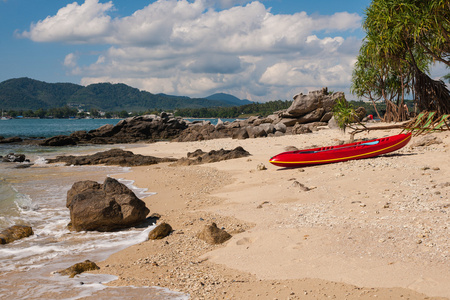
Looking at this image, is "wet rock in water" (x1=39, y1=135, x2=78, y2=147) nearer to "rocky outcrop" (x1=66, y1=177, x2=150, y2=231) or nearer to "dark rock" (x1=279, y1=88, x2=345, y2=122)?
"dark rock" (x1=279, y1=88, x2=345, y2=122)

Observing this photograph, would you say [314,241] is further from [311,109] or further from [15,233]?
[311,109]

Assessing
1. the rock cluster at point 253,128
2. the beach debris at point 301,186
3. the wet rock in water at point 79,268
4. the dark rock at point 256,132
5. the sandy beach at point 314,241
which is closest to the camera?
the sandy beach at point 314,241

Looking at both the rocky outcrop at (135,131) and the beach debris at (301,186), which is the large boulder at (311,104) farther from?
the beach debris at (301,186)

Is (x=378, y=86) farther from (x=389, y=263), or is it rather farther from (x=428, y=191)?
(x=389, y=263)

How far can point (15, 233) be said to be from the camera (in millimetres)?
8438

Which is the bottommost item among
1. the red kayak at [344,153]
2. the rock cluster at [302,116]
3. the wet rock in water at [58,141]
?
the red kayak at [344,153]

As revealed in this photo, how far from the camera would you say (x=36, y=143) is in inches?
1656

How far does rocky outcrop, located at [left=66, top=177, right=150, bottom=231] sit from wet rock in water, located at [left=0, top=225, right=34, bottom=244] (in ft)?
3.12

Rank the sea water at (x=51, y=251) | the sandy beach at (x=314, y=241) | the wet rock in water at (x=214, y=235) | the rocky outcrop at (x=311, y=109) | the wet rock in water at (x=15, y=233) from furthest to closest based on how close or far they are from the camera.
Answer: the rocky outcrop at (x=311, y=109)
the wet rock in water at (x=15, y=233)
the wet rock in water at (x=214, y=235)
the sea water at (x=51, y=251)
the sandy beach at (x=314, y=241)

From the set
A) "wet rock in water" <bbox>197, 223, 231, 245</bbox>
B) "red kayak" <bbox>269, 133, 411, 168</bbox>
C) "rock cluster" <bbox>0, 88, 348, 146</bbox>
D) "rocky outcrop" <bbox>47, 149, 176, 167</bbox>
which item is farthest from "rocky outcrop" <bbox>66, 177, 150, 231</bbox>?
"rock cluster" <bbox>0, 88, 348, 146</bbox>

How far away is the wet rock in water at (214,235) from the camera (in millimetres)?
7125

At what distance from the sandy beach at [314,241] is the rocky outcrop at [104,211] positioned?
97 cm

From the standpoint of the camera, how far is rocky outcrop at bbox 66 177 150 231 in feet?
28.1

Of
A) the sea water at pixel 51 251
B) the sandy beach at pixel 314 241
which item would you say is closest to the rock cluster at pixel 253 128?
the sandy beach at pixel 314 241
